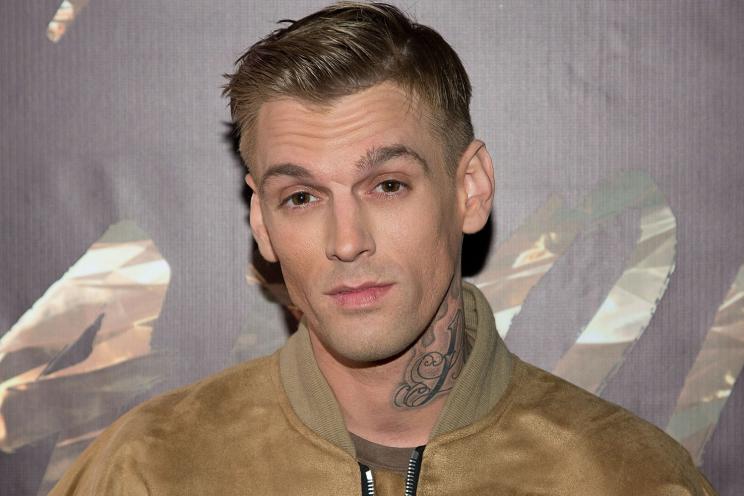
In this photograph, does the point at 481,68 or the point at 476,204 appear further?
the point at 481,68

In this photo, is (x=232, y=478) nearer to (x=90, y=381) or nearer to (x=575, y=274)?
(x=90, y=381)

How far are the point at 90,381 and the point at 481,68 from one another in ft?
3.60

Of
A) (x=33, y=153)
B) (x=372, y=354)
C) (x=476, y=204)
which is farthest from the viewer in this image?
(x=33, y=153)

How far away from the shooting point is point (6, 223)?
7.32 ft

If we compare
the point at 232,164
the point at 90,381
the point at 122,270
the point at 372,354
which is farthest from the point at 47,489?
the point at 372,354

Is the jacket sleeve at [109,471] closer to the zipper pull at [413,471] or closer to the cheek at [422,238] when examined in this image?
the zipper pull at [413,471]

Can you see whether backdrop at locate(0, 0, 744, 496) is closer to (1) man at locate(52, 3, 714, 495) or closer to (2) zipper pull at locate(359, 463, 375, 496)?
(1) man at locate(52, 3, 714, 495)

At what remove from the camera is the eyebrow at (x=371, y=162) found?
1.68m

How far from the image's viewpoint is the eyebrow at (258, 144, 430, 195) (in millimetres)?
1684

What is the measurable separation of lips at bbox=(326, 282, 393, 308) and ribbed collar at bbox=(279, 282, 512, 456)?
0.68ft

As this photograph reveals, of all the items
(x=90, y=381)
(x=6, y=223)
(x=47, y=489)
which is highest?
(x=6, y=223)

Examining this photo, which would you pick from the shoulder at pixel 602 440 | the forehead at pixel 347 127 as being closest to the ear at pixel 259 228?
the forehead at pixel 347 127

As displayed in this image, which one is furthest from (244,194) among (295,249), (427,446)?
(427,446)

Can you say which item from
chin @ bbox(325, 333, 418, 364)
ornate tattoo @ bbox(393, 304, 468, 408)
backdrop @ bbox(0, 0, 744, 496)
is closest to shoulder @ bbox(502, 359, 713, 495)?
ornate tattoo @ bbox(393, 304, 468, 408)
